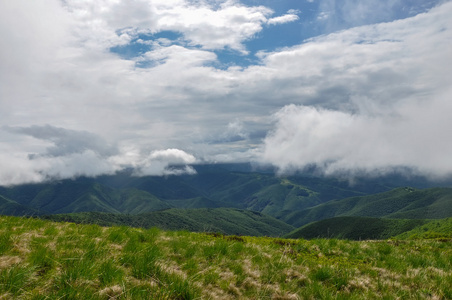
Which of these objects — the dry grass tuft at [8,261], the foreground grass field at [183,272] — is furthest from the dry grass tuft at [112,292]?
the dry grass tuft at [8,261]

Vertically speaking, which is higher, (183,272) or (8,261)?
(8,261)

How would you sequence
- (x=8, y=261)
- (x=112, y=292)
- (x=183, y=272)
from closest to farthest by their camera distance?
(x=112, y=292) → (x=8, y=261) → (x=183, y=272)

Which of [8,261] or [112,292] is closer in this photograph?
[112,292]

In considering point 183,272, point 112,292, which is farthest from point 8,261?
point 183,272

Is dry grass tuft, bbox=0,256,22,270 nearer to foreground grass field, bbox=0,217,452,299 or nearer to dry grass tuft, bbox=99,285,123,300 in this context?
foreground grass field, bbox=0,217,452,299

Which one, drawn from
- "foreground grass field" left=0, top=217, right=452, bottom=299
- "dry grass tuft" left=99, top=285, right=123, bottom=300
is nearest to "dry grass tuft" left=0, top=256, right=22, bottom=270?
"foreground grass field" left=0, top=217, right=452, bottom=299

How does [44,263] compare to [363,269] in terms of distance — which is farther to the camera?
[363,269]

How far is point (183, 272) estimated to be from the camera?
26.0 ft

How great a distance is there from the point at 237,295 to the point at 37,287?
4.97 m

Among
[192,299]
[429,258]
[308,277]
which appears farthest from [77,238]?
[429,258]

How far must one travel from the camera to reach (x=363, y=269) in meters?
10.3

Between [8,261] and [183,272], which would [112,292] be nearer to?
[183,272]

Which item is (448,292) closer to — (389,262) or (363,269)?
(363,269)

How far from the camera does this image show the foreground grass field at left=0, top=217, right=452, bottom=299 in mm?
5992
